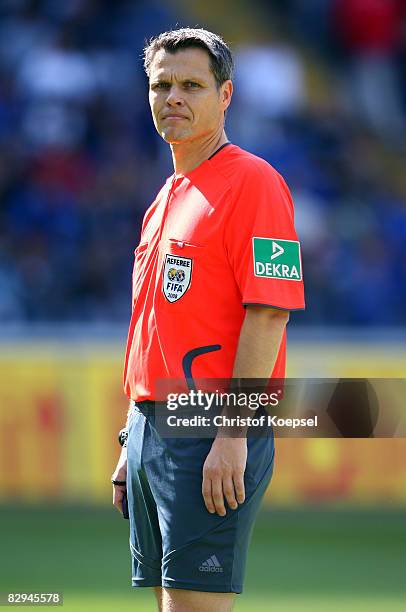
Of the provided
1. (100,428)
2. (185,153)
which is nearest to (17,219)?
(100,428)

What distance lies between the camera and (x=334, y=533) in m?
7.84

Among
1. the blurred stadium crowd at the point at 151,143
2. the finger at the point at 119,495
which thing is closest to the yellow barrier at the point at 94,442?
the blurred stadium crowd at the point at 151,143

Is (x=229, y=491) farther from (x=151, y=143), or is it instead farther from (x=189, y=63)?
(x=151, y=143)

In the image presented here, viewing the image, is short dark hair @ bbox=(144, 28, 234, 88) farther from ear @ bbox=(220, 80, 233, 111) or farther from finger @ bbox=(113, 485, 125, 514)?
finger @ bbox=(113, 485, 125, 514)

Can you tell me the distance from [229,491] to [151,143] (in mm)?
7561

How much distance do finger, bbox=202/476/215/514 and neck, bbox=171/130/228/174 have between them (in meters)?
1.00

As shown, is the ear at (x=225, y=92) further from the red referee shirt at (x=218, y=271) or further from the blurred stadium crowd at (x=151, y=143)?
the blurred stadium crowd at (x=151, y=143)

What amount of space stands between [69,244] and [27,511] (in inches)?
99.6

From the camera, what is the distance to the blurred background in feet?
24.5

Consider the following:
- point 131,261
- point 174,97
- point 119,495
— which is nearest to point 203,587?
point 119,495

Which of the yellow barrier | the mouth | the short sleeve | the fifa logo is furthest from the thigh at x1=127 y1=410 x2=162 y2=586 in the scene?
the yellow barrier

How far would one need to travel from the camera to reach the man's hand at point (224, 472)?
133 inches

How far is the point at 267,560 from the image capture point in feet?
23.8

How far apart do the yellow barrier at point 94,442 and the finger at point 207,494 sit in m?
4.48
